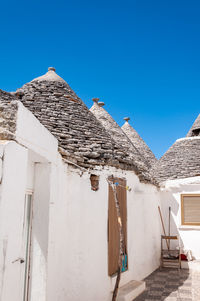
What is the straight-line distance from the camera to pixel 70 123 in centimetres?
679

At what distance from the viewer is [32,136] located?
12.3 feet

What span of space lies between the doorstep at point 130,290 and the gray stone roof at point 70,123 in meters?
2.72

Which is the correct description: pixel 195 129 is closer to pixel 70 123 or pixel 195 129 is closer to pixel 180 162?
pixel 180 162

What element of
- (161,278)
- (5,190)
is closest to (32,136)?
(5,190)

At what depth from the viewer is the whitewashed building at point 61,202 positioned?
310 cm

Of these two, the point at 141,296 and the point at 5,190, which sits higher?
the point at 5,190

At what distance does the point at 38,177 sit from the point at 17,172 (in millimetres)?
1320

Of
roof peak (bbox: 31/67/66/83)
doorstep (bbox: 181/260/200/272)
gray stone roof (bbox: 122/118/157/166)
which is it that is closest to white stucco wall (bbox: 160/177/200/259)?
doorstep (bbox: 181/260/200/272)

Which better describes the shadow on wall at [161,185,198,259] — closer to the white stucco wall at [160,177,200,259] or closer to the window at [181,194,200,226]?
the white stucco wall at [160,177,200,259]

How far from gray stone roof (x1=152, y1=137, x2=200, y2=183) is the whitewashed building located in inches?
141

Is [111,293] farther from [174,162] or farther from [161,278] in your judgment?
[174,162]

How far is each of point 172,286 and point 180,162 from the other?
230 inches

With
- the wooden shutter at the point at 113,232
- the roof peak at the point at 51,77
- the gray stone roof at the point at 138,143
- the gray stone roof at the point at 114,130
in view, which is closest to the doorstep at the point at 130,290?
the wooden shutter at the point at 113,232

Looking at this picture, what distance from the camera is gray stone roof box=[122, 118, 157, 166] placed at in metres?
15.6
